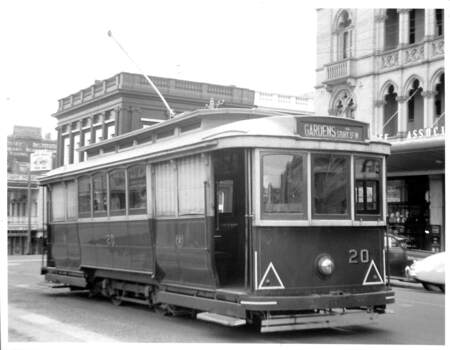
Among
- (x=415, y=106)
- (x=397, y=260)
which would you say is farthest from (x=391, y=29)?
(x=397, y=260)

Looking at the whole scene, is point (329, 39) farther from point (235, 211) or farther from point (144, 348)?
point (144, 348)

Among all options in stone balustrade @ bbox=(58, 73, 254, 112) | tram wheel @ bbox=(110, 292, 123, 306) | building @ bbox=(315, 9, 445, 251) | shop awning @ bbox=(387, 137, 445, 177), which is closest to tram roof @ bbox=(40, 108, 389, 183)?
tram wheel @ bbox=(110, 292, 123, 306)

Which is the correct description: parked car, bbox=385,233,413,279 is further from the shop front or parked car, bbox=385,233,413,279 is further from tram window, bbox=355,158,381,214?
tram window, bbox=355,158,381,214

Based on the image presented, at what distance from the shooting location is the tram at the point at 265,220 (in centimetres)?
978

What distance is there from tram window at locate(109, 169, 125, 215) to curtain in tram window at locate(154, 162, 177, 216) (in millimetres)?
1375

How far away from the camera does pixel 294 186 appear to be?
9.99m

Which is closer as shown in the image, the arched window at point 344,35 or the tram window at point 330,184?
the tram window at point 330,184

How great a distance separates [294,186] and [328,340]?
220 centimetres

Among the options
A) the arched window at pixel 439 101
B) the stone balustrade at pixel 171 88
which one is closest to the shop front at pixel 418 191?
the arched window at pixel 439 101

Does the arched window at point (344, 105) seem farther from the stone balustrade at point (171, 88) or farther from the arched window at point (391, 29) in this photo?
the stone balustrade at point (171, 88)

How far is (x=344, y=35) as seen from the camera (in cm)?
2689

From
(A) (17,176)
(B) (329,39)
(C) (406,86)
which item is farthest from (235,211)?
(B) (329,39)

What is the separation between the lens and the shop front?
22281mm

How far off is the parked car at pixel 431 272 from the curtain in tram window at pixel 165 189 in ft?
26.5
